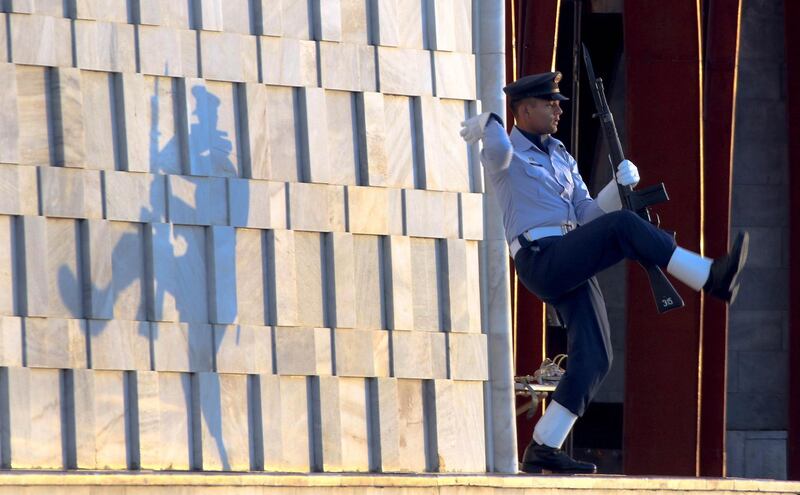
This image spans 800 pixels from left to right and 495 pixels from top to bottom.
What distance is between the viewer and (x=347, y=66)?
909cm

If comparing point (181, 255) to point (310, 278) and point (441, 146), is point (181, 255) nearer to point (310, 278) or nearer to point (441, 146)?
point (310, 278)

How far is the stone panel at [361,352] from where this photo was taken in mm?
8852

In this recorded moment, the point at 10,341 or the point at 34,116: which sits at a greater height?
the point at 34,116

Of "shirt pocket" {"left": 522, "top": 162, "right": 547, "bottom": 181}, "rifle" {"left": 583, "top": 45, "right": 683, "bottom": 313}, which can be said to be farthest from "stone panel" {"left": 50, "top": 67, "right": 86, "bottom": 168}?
"rifle" {"left": 583, "top": 45, "right": 683, "bottom": 313}

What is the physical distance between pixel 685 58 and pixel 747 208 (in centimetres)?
381

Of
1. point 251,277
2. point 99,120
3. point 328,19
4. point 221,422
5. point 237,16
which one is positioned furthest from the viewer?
point 328,19

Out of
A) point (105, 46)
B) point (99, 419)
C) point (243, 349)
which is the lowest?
point (99, 419)

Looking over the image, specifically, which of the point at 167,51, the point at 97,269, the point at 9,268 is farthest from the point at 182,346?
the point at 167,51

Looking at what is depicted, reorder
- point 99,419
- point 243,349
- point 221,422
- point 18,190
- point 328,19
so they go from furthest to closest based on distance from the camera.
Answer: point 328,19 → point 243,349 → point 221,422 → point 99,419 → point 18,190

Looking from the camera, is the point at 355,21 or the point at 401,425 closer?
the point at 401,425

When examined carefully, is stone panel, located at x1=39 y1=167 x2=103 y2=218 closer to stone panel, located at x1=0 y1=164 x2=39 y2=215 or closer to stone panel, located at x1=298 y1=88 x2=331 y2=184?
stone panel, located at x1=0 y1=164 x2=39 y2=215

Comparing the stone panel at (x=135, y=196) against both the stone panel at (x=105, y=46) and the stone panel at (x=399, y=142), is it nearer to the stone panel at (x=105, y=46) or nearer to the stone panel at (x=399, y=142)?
the stone panel at (x=105, y=46)

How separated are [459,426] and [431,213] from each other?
110cm

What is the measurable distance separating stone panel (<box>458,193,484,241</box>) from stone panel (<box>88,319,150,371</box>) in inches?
76.3
